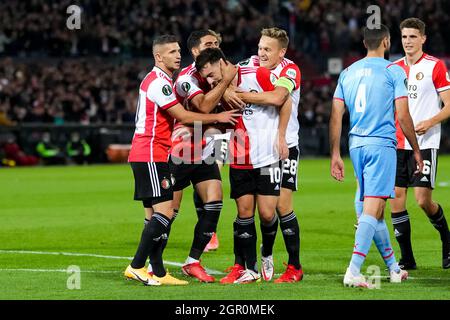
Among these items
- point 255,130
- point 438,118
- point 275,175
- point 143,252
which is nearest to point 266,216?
point 275,175

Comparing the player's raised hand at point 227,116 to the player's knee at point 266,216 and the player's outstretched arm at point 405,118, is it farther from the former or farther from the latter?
the player's outstretched arm at point 405,118

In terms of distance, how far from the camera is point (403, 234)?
11.0 metres

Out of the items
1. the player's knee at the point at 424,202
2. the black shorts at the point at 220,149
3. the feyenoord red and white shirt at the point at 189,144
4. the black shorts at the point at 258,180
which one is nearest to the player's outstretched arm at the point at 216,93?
the feyenoord red and white shirt at the point at 189,144

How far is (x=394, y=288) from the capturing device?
9164 mm

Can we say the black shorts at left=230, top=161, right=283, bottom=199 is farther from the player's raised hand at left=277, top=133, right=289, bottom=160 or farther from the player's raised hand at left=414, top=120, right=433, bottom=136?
the player's raised hand at left=414, top=120, right=433, bottom=136

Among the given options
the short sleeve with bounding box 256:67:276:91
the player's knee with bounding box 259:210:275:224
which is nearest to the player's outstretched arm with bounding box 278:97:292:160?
the short sleeve with bounding box 256:67:276:91

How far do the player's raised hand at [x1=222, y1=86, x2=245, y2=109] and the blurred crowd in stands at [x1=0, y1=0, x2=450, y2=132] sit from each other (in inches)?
987

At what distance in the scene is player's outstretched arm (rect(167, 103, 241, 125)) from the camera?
374 inches

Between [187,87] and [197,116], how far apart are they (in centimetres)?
48

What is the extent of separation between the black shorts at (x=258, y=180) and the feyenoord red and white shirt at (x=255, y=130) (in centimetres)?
5

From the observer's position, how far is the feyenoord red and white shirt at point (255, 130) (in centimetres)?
978

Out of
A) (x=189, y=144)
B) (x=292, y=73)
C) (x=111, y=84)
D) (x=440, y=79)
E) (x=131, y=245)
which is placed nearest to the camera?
(x=292, y=73)

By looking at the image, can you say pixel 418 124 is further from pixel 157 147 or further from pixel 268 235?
pixel 157 147
